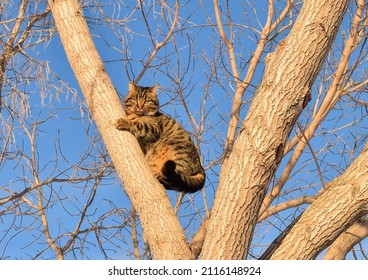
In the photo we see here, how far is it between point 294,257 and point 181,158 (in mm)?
2240

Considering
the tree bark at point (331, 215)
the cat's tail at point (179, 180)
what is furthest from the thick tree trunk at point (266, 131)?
the cat's tail at point (179, 180)

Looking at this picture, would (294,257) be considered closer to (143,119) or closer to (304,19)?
(304,19)

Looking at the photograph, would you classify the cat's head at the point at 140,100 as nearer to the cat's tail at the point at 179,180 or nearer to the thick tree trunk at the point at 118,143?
the cat's tail at the point at 179,180

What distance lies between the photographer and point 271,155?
133 inches

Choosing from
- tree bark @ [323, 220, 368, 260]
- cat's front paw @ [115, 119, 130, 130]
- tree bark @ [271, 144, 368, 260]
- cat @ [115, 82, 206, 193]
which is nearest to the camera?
tree bark @ [271, 144, 368, 260]

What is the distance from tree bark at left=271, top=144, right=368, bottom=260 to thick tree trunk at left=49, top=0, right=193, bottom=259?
0.83 m

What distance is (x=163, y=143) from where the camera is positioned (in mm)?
5535

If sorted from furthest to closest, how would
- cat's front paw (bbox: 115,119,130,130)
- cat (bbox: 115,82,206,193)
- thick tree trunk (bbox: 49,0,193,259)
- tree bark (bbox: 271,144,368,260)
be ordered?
cat (bbox: 115,82,206,193) < cat's front paw (bbox: 115,119,130,130) < thick tree trunk (bbox: 49,0,193,259) < tree bark (bbox: 271,144,368,260)

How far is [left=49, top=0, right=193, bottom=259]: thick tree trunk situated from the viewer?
3779mm

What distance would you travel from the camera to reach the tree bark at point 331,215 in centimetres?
333

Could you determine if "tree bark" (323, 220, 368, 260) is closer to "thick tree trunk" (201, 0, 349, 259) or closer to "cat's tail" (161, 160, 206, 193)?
"cat's tail" (161, 160, 206, 193)

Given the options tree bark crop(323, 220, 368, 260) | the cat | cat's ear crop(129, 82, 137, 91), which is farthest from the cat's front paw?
tree bark crop(323, 220, 368, 260)

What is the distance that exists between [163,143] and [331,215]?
2545 millimetres
